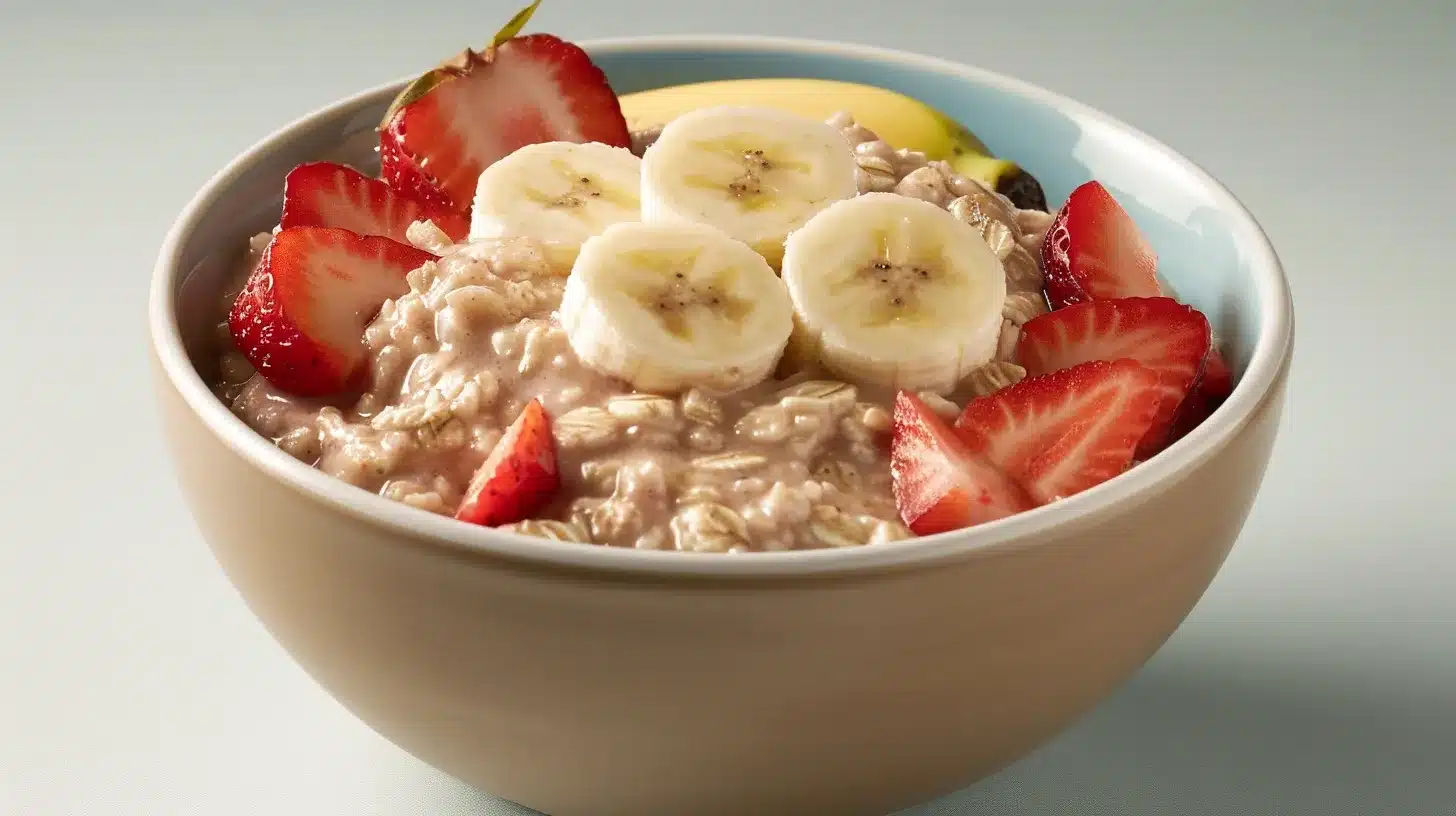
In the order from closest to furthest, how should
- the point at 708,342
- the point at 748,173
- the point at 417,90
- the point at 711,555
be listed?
the point at 711,555 → the point at 708,342 → the point at 748,173 → the point at 417,90

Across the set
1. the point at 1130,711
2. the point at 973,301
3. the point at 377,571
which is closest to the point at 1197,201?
the point at 973,301

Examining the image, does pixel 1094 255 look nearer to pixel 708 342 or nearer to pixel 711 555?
pixel 708 342

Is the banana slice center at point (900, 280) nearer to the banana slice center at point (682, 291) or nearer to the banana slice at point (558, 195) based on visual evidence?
the banana slice center at point (682, 291)

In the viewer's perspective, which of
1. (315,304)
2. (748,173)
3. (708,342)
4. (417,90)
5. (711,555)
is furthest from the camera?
(417,90)

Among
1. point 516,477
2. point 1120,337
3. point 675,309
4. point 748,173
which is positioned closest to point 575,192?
point 748,173

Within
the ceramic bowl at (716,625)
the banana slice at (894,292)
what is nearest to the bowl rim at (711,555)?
the ceramic bowl at (716,625)

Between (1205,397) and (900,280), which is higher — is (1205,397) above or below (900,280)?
below

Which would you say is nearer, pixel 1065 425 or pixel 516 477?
pixel 516 477
